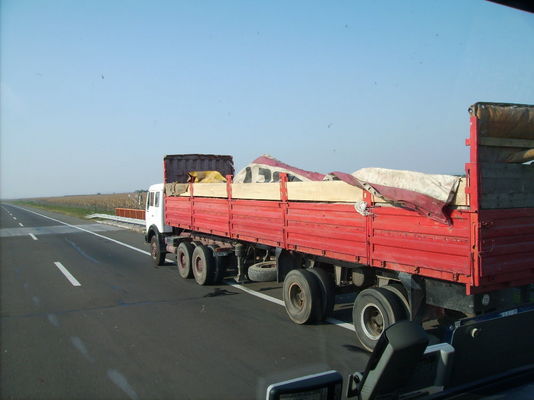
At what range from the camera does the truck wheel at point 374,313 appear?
5414mm

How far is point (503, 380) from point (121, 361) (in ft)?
14.9

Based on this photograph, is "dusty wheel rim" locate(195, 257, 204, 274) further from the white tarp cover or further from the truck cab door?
the white tarp cover

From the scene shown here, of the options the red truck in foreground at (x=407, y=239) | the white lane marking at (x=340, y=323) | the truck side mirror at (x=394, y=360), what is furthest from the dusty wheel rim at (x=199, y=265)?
the truck side mirror at (x=394, y=360)

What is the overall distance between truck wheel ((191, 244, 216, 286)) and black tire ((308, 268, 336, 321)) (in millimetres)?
3872

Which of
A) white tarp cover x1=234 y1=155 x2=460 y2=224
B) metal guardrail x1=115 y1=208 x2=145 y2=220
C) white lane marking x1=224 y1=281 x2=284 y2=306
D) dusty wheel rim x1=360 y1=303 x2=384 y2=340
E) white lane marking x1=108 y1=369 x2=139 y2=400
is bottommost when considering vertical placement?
white lane marking x1=108 y1=369 x2=139 y2=400

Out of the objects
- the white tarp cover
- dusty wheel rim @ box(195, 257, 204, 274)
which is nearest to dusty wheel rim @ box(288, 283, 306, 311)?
the white tarp cover

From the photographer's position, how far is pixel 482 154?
4.47 meters

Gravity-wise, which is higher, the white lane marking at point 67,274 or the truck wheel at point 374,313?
the truck wheel at point 374,313

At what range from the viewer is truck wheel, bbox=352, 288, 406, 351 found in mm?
5414

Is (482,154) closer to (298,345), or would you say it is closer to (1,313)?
(298,345)

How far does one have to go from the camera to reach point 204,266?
10359 mm

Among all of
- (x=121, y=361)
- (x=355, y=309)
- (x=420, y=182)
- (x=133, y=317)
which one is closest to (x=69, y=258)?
(x=133, y=317)

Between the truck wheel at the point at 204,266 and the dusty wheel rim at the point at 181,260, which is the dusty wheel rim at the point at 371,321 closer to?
the truck wheel at the point at 204,266

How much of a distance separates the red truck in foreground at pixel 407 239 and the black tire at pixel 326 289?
0.7 inches
